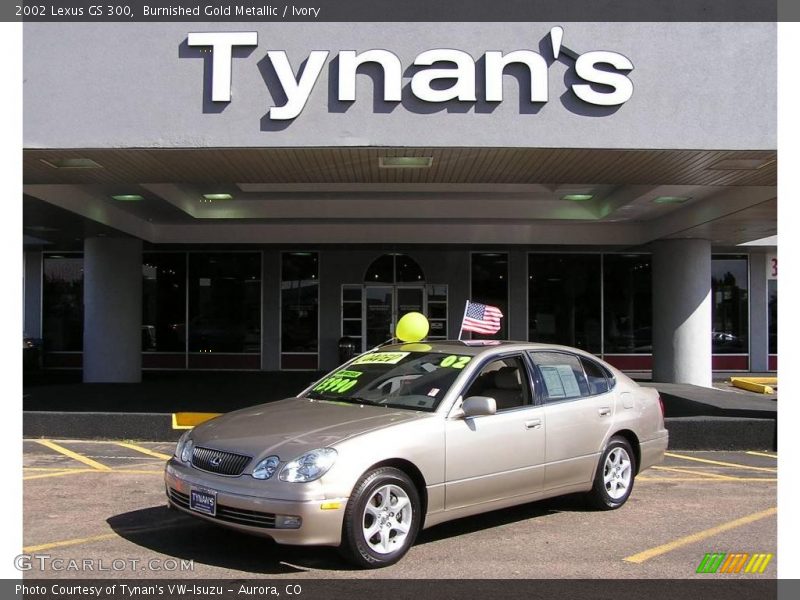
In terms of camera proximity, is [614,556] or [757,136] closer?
[614,556]

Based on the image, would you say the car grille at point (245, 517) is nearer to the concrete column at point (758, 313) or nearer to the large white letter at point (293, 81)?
the large white letter at point (293, 81)

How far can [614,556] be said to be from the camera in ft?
17.6

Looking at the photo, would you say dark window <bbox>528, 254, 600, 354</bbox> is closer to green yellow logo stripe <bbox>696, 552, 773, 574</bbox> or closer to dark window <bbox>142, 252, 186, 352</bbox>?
dark window <bbox>142, 252, 186, 352</bbox>

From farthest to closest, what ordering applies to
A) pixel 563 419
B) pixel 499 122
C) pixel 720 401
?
pixel 720 401, pixel 499 122, pixel 563 419

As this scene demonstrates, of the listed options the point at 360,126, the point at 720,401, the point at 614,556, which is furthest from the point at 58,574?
the point at 720,401

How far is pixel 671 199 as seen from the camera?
12719mm

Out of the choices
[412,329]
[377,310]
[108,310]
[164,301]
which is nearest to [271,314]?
[377,310]

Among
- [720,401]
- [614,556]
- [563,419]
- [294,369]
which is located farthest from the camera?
[294,369]

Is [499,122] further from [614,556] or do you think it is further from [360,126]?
[614,556]

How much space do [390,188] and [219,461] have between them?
369 inches

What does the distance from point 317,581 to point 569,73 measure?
20.7ft

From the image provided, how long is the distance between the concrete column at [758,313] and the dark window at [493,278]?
7.36 m

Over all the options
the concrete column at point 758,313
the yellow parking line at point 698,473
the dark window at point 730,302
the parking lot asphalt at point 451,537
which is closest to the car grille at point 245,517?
the parking lot asphalt at point 451,537

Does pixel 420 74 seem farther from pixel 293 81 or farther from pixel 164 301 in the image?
pixel 164 301
